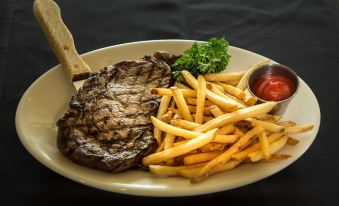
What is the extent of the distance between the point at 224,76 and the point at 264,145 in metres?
0.74

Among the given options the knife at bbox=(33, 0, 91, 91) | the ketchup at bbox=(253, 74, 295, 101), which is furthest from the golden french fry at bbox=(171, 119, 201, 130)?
the knife at bbox=(33, 0, 91, 91)

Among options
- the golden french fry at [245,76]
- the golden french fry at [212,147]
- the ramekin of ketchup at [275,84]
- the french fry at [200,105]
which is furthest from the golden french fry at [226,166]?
the golden french fry at [245,76]

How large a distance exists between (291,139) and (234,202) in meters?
0.51

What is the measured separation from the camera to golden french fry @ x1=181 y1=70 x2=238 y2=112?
8.50 feet

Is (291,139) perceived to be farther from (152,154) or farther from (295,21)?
(295,21)

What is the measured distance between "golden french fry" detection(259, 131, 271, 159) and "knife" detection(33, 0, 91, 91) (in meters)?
1.36

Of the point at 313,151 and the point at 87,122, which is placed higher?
the point at 87,122

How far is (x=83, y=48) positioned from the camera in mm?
3840

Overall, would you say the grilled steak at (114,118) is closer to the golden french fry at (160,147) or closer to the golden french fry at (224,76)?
the golden french fry at (160,147)

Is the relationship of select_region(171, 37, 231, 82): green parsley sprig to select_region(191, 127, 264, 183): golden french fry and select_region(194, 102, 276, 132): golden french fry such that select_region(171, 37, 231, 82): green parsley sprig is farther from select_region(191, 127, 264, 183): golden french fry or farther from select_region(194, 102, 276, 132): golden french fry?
select_region(191, 127, 264, 183): golden french fry

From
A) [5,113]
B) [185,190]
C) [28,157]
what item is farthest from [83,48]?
[185,190]

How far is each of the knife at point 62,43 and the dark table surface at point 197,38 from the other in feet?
1.43

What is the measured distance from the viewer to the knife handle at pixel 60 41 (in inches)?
125

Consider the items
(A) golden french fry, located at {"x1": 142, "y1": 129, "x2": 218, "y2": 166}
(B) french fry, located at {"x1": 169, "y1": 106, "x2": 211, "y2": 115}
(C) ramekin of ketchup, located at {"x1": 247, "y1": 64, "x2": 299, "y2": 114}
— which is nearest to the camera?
(A) golden french fry, located at {"x1": 142, "y1": 129, "x2": 218, "y2": 166}
